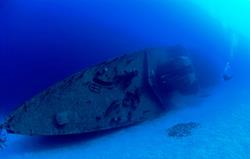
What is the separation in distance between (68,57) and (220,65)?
7584 millimetres

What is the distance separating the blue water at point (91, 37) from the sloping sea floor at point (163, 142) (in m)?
3.99

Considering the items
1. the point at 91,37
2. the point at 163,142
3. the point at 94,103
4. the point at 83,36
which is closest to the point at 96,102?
the point at 94,103

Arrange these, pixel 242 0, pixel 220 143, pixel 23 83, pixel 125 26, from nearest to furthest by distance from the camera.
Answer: pixel 220 143
pixel 23 83
pixel 125 26
pixel 242 0

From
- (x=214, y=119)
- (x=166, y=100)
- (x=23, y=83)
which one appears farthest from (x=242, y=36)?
(x=23, y=83)

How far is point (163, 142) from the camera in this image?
7301 mm

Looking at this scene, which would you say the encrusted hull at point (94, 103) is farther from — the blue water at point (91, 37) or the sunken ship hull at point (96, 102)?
the blue water at point (91, 37)

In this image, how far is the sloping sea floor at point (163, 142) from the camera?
6.57m

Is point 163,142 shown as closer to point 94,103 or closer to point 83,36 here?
point 94,103

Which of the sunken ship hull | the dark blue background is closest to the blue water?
the dark blue background

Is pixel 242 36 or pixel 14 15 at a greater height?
pixel 14 15

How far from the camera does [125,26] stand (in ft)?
53.1

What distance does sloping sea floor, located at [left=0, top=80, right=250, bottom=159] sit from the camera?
657 centimetres

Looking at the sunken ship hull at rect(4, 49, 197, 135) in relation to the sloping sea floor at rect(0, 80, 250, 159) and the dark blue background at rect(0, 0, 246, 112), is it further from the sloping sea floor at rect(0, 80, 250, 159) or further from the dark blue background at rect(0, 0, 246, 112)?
the dark blue background at rect(0, 0, 246, 112)

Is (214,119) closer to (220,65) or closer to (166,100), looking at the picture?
(166,100)
